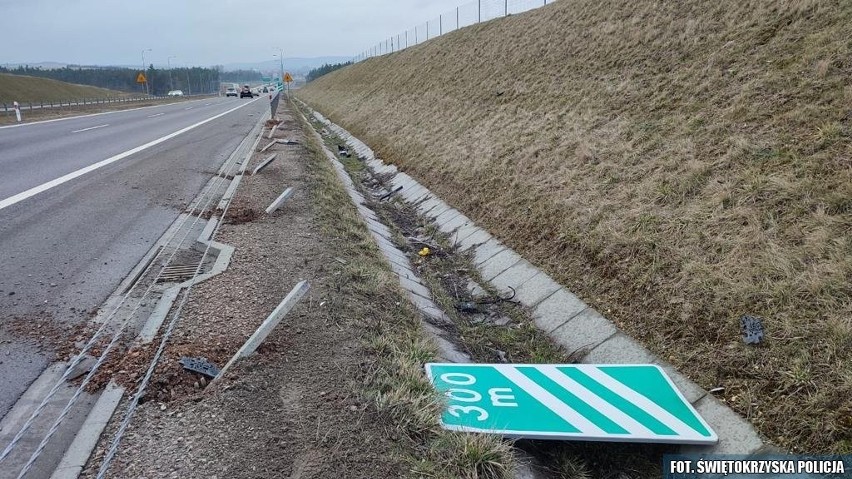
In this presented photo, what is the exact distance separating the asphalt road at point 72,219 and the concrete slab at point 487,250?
442cm

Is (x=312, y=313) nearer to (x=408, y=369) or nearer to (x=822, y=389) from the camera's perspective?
(x=408, y=369)

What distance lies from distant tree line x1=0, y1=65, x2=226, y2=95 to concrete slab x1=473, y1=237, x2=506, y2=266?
118533 millimetres

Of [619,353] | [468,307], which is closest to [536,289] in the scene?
[468,307]

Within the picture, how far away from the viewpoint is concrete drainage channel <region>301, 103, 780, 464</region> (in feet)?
12.3

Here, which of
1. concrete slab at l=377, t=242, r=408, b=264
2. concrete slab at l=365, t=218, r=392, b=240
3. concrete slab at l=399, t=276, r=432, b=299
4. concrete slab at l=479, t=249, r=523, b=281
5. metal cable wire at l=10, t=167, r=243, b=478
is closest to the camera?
metal cable wire at l=10, t=167, r=243, b=478

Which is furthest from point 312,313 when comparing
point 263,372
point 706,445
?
point 706,445

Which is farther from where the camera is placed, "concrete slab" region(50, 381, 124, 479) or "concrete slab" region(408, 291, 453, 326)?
"concrete slab" region(408, 291, 453, 326)

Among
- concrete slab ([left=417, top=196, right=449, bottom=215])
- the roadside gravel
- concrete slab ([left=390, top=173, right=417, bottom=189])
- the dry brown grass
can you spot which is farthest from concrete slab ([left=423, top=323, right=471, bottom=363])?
concrete slab ([left=390, top=173, right=417, bottom=189])

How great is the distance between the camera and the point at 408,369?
3850mm

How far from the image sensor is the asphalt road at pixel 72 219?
432 centimetres

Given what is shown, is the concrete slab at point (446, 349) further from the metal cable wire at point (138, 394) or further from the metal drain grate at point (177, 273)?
the metal drain grate at point (177, 273)

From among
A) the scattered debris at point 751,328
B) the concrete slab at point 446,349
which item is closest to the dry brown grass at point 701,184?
the scattered debris at point 751,328

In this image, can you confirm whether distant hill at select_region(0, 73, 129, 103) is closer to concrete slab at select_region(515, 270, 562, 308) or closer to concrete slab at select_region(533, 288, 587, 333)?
concrete slab at select_region(515, 270, 562, 308)

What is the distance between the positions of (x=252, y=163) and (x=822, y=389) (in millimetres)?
11080
